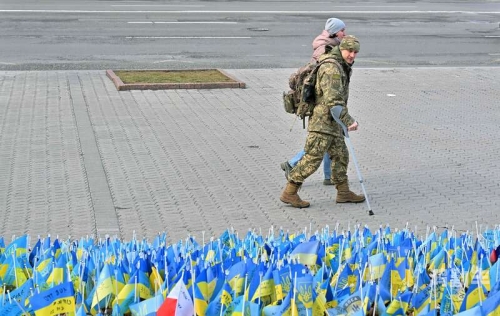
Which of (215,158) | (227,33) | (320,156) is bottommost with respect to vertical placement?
(227,33)

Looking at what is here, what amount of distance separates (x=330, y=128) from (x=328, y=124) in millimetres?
48

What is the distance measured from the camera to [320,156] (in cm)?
915

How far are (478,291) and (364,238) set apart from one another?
154 cm

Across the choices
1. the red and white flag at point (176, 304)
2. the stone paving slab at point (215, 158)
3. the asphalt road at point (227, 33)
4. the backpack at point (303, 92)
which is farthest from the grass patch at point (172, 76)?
the red and white flag at point (176, 304)

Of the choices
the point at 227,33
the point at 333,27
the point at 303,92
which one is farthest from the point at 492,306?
the point at 227,33

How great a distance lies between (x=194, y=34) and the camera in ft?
78.4

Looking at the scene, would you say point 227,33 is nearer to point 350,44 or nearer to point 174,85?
point 174,85

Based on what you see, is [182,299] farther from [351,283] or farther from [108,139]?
[108,139]

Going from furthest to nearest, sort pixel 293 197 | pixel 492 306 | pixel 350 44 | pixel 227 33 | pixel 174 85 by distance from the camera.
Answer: pixel 227 33 < pixel 174 85 < pixel 293 197 < pixel 350 44 < pixel 492 306

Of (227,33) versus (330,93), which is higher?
(330,93)


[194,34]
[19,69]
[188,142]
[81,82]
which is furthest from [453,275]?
[194,34]

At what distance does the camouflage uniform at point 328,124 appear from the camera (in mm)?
8852

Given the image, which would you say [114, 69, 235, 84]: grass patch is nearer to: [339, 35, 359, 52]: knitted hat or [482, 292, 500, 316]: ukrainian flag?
[339, 35, 359, 52]: knitted hat

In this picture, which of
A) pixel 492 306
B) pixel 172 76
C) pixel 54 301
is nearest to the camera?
pixel 54 301
